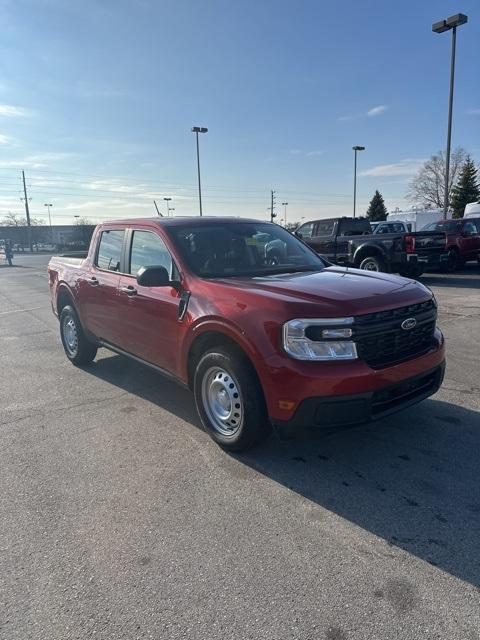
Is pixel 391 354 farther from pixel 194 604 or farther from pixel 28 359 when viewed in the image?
pixel 28 359

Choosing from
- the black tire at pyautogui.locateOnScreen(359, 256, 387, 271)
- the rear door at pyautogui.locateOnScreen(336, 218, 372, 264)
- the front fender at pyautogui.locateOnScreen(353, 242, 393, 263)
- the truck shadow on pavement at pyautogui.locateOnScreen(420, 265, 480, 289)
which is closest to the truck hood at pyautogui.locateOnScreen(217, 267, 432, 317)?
the front fender at pyautogui.locateOnScreen(353, 242, 393, 263)

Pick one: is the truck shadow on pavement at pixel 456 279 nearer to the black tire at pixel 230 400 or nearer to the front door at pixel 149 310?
the front door at pixel 149 310

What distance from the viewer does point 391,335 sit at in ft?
11.2

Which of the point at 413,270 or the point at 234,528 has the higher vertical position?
the point at 413,270

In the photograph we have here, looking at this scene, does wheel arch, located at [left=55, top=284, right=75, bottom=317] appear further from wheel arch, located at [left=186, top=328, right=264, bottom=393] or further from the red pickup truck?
wheel arch, located at [left=186, top=328, right=264, bottom=393]

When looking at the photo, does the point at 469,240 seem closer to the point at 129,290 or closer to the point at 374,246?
the point at 374,246

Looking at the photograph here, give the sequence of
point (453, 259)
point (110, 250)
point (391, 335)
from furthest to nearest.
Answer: point (453, 259), point (110, 250), point (391, 335)

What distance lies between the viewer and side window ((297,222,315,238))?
53.9 feet

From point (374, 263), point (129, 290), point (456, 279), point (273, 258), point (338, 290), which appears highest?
point (273, 258)

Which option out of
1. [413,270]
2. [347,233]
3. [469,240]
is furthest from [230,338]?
[469,240]

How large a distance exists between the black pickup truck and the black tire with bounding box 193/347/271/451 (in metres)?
10.3

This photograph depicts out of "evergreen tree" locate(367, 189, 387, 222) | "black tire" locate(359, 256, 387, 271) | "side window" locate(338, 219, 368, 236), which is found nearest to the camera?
"black tire" locate(359, 256, 387, 271)

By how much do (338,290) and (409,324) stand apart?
1.89ft

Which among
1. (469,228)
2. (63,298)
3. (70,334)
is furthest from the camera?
(469,228)
